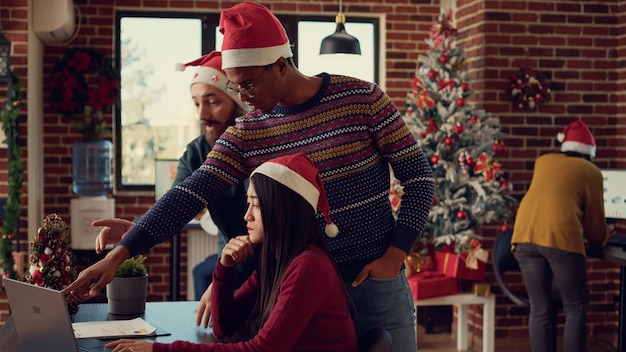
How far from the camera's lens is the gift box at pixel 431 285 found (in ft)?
17.0

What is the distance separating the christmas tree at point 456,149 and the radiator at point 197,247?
5.64 feet

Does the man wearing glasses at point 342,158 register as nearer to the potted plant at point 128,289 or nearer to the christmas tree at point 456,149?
the potted plant at point 128,289

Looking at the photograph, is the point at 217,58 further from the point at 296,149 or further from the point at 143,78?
the point at 143,78

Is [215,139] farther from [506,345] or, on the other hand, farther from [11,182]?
[506,345]

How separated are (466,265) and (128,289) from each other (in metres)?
3.14

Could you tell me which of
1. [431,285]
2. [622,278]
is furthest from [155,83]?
[622,278]

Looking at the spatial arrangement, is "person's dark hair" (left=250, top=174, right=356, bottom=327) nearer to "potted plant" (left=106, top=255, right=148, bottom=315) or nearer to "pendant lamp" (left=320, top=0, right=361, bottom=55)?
"potted plant" (left=106, top=255, right=148, bottom=315)

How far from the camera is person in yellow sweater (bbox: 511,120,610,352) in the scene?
4500mm

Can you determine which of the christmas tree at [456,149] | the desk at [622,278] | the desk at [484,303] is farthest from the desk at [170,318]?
the christmas tree at [456,149]

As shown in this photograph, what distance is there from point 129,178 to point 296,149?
4.73 metres

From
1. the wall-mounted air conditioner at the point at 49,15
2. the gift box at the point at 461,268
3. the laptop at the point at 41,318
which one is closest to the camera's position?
the laptop at the point at 41,318

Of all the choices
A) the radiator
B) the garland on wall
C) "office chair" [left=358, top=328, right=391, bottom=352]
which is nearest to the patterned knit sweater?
"office chair" [left=358, top=328, right=391, bottom=352]

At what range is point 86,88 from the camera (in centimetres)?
642

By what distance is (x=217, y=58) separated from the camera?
2.96 m
